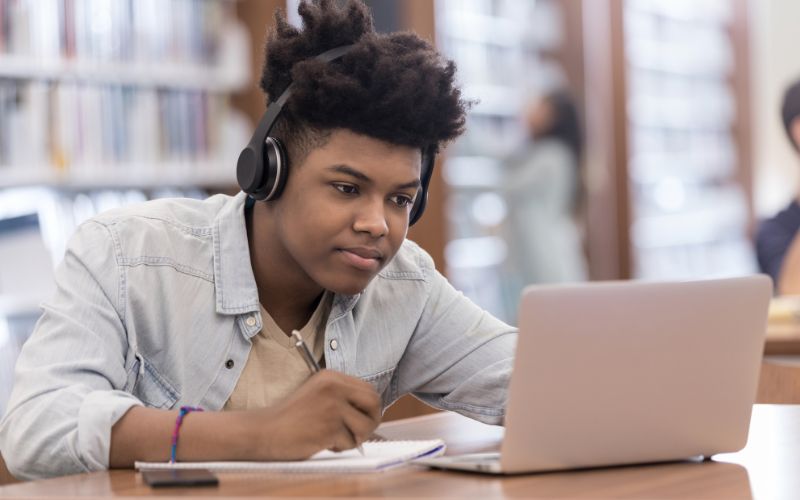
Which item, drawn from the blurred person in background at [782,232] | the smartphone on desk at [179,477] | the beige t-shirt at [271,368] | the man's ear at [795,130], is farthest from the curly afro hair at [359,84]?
the man's ear at [795,130]

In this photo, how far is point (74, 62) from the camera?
3170mm

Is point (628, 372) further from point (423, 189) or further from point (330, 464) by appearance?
point (423, 189)


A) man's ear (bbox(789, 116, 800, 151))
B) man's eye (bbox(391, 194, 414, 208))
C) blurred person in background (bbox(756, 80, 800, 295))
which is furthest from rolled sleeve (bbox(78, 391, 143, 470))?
man's ear (bbox(789, 116, 800, 151))

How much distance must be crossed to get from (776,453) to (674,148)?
5.62 m

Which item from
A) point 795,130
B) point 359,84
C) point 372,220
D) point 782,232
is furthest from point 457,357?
point 795,130

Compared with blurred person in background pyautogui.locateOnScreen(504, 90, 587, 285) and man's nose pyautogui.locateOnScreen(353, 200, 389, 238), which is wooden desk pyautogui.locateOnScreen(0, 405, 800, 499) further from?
Answer: blurred person in background pyautogui.locateOnScreen(504, 90, 587, 285)

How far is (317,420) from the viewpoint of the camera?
111 centimetres

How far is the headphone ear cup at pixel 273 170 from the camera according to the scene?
1.40m

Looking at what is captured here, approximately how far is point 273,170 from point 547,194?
4.23 meters

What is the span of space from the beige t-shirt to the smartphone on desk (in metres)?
0.32

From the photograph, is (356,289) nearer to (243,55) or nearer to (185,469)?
(185,469)

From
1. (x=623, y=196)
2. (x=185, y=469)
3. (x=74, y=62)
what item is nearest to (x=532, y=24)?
(x=623, y=196)

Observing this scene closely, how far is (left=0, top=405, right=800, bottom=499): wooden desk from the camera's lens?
1.01 meters

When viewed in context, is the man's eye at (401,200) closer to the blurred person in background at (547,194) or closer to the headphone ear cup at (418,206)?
→ the headphone ear cup at (418,206)
